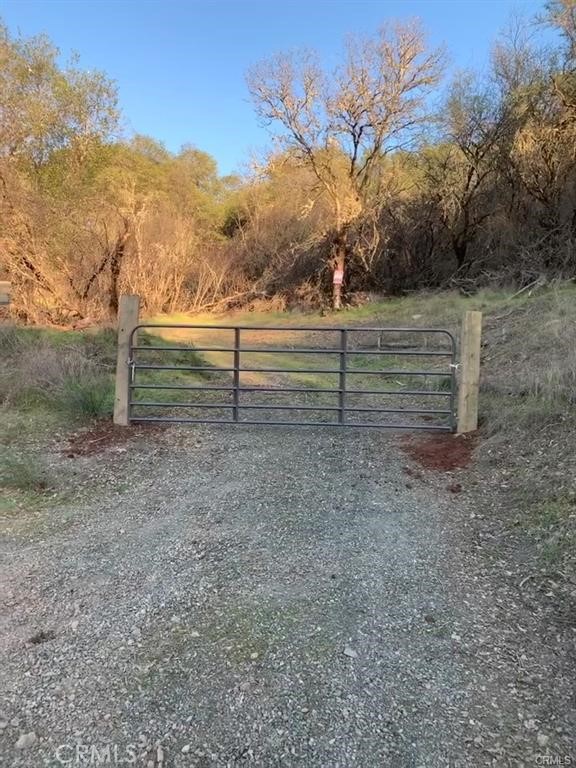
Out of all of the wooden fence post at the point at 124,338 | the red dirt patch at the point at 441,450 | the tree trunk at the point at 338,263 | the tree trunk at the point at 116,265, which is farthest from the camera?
the tree trunk at the point at 338,263

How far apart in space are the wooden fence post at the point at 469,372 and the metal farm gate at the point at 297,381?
4.7 inches

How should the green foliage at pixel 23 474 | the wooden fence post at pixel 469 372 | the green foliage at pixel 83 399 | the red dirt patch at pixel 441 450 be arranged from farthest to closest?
the green foliage at pixel 83 399 < the wooden fence post at pixel 469 372 < the red dirt patch at pixel 441 450 < the green foliage at pixel 23 474

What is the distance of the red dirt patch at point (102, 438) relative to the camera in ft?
19.3

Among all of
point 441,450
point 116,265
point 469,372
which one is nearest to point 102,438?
point 441,450

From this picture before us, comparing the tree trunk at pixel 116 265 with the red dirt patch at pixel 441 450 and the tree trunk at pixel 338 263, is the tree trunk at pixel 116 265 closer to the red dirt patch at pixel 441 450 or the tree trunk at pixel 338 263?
the tree trunk at pixel 338 263

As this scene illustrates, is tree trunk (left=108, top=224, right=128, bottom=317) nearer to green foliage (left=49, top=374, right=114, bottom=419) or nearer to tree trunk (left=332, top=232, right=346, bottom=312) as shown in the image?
tree trunk (left=332, top=232, right=346, bottom=312)

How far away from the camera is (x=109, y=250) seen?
1616cm

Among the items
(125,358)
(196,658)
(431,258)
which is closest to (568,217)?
(431,258)

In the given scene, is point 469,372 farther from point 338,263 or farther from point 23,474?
point 338,263

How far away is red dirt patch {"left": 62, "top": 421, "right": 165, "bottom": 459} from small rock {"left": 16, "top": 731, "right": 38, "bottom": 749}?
3673 millimetres

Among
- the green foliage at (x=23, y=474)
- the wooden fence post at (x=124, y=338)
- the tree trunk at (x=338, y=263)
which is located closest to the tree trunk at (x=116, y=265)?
the tree trunk at (x=338, y=263)

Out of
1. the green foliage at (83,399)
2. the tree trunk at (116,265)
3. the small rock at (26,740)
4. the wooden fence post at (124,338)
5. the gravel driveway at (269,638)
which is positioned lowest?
the small rock at (26,740)

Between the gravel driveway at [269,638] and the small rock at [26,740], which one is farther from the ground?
the gravel driveway at [269,638]

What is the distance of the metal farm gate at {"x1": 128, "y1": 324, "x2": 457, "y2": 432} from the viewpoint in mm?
6398
